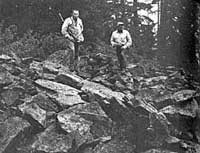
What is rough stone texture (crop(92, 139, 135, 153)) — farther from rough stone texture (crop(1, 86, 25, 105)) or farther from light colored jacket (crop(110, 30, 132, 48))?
light colored jacket (crop(110, 30, 132, 48))

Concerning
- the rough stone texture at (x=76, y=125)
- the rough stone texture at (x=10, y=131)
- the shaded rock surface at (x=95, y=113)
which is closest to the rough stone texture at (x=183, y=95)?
the shaded rock surface at (x=95, y=113)

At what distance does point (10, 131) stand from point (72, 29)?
357 centimetres

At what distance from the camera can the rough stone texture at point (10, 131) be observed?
9406mm

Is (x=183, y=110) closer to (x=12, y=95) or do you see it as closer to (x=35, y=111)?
(x=35, y=111)

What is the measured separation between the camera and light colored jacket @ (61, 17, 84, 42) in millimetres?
11648

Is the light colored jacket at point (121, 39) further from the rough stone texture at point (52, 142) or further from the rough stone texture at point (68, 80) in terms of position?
the rough stone texture at point (52, 142)

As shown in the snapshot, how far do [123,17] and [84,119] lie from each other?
9.38 meters

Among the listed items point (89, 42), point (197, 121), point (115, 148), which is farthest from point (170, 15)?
point (115, 148)

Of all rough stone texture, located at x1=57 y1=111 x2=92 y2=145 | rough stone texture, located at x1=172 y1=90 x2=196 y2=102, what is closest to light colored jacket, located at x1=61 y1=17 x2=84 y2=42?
rough stone texture, located at x1=57 y1=111 x2=92 y2=145

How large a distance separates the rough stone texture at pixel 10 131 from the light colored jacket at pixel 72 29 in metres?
2.97

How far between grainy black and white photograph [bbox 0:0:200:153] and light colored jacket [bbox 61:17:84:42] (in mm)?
28

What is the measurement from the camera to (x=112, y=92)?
1071 cm

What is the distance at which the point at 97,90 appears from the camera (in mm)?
10711

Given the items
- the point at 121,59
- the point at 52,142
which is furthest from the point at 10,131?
→ the point at 121,59
